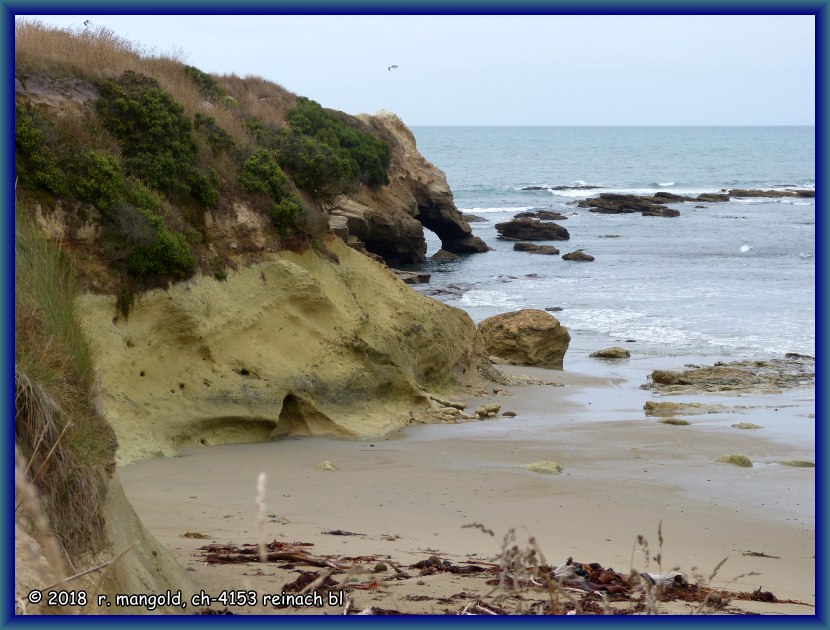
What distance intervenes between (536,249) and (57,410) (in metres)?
39.3

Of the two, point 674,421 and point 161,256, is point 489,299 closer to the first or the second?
point 674,421

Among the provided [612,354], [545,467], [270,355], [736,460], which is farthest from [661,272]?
[545,467]

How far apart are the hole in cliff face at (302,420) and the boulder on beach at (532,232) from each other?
121 ft

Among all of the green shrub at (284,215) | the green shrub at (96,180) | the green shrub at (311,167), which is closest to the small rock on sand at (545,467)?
the green shrub at (284,215)

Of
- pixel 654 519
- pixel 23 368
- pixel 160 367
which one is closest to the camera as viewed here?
pixel 23 368

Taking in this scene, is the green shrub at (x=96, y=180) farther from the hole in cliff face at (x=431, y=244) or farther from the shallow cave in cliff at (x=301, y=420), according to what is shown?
the hole in cliff face at (x=431, y=244)

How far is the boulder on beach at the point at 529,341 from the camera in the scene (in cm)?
1844

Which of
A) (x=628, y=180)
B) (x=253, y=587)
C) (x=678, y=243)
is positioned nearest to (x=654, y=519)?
(x=253, y=587)

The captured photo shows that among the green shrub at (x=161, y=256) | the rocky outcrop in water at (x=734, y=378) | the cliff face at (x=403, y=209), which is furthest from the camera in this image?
the cliff face at (x=403, y=209)

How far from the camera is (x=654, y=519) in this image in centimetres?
795

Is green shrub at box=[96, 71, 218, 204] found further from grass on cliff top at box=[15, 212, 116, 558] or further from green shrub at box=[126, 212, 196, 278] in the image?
grass on cliff top at box=[15, 212, 116, 558]

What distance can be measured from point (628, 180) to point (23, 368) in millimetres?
96381

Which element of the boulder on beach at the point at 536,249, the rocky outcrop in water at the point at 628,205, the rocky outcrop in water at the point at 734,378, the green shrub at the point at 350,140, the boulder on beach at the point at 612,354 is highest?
the rocky outcrop in water at the point at 628,205

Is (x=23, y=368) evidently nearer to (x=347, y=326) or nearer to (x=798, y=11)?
(x=798, y=11)
